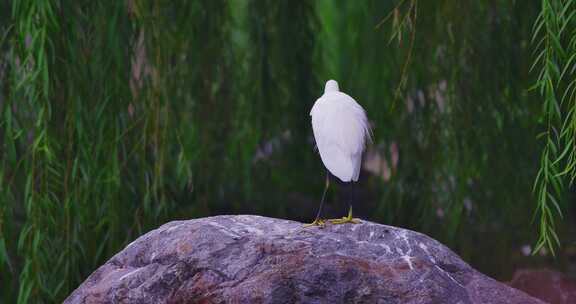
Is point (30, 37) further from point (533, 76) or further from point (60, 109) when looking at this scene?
point (533, 76)

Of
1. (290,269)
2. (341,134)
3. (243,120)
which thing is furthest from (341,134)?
(243,120)

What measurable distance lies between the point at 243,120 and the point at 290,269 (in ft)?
8.86

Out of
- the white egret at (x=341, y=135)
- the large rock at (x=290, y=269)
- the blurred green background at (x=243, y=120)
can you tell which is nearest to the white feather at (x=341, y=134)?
the white egret at (x=341, y=135)

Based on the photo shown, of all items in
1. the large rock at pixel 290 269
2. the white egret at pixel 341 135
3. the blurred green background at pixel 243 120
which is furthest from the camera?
the blurred green background at pixel 243 120

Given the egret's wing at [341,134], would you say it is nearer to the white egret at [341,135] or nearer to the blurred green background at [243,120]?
the white egret at [341,135]

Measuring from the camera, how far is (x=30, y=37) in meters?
4.34

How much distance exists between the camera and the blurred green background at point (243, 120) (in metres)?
4.35

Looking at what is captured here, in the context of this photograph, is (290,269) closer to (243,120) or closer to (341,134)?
(341,134)

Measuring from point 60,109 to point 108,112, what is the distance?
226 mm

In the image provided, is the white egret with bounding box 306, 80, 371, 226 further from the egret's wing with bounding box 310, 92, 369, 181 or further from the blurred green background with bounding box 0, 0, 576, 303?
the blurred green background with bounding box 0, 0, 576, 303

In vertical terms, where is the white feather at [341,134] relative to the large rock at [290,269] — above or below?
above

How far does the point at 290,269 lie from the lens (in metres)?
3.15

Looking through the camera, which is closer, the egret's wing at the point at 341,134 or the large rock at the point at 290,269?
the large rock at the point at 290,269

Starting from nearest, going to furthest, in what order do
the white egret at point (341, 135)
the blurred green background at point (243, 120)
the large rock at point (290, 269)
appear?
the large rock at point (290, 269)
the white egret at point (341, 135)
the blurred green background at point (243, 120)
